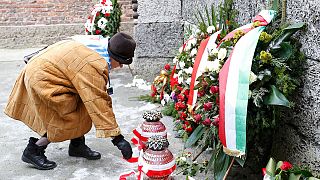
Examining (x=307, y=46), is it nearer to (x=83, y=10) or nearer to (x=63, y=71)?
(x=63, y=71)

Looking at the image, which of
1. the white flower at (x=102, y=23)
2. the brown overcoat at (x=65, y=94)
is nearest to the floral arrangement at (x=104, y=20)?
the white flower at (x=102, y=23)

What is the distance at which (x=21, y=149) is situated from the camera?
4020mm

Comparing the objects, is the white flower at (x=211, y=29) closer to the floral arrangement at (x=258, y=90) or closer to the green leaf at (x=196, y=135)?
the floral arrangement at (x=258, y=90)

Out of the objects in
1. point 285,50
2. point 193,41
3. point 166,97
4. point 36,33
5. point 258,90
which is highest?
point 285,50

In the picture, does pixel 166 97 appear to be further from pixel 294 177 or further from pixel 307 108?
pixel 294 177

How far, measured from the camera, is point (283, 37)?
2.84 m

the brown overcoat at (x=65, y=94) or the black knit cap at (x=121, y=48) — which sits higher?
the black knit cap at (x=121, y=48)

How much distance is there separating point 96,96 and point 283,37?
124cm

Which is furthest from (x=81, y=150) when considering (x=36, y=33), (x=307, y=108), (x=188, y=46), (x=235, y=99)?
(x=36, y=33)

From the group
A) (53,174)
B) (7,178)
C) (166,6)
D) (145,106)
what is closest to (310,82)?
(53,174)

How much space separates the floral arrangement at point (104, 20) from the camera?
7.48m

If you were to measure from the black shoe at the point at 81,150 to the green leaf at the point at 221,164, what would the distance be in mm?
1146

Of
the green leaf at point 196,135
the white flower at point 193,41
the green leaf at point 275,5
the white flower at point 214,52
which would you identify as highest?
the green leaf at point 275,5

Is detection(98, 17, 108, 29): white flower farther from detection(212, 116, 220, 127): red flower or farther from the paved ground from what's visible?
detection(212, 116, 220, 127): red flower
